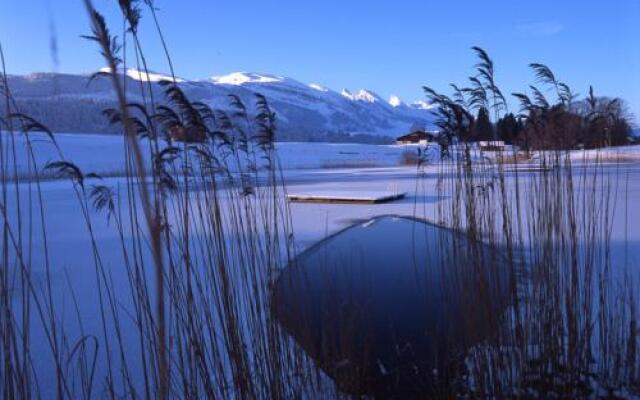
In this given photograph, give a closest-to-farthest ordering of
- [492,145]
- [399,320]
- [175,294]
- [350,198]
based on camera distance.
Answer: [175,294], [492,145], [399,320], [350,198]

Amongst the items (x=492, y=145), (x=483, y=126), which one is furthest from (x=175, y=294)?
(x=492, y=145)

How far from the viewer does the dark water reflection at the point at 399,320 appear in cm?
200

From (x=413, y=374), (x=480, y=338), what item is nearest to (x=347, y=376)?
(x=413, y=374)

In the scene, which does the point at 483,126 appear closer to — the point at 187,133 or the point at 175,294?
the point at 187,133

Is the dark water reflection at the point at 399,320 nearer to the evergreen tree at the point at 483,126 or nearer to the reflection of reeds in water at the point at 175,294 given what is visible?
the reflection of reeds in water at the point at 175,294

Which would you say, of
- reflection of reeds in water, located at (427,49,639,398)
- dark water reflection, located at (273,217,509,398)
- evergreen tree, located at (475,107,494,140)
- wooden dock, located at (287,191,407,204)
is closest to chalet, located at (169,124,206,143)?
dark water reflection, located at (273,217,509,398)

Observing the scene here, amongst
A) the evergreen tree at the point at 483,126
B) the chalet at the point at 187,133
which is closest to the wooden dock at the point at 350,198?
the evergreen tree at the point at 483,126

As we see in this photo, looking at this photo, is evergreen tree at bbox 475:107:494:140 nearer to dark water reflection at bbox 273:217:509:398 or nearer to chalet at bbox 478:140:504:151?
chalet at bbox 478:140:504:151

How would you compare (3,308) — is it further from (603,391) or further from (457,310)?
(603,391)

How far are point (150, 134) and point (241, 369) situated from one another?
79cm

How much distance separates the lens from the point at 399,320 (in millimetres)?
2545

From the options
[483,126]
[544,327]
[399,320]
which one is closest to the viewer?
[544,327]

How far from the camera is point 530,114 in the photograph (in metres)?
2.28

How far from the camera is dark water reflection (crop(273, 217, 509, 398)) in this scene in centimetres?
200
